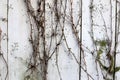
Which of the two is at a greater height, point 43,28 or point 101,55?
point 43,28

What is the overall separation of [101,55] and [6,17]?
71cm

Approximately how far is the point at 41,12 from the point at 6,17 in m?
0.24

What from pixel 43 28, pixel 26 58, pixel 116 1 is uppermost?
pixel 116 1

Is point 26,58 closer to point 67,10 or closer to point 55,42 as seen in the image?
point 55,42

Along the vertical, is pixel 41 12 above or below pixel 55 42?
above

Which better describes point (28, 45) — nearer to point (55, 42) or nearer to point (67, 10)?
point (55, 42)

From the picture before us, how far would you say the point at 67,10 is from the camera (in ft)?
7.23

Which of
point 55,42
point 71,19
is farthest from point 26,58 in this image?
point 71,19

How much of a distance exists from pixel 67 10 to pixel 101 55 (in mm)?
398

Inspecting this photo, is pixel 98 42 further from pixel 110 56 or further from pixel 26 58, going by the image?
pixel 26 58

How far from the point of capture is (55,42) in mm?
2205

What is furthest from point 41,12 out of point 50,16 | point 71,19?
point 71,19

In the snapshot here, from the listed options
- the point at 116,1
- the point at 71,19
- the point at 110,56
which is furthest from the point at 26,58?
the point at 116,1

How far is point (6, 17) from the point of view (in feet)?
7.09
